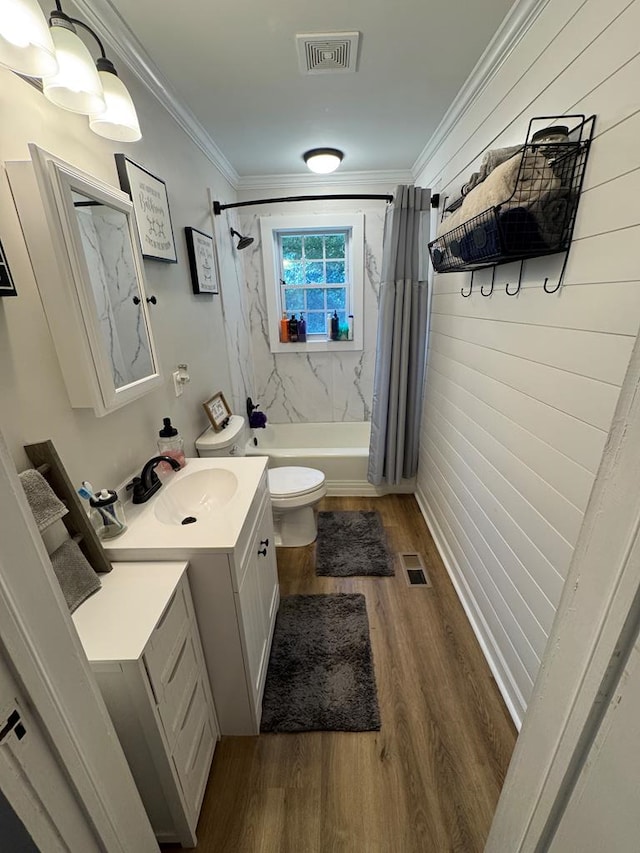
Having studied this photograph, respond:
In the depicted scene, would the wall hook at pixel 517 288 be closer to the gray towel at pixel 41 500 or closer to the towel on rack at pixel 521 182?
the towel on rack at pixel 521 182

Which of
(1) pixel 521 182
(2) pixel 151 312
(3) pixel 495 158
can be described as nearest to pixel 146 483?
(2) pixel 151 312

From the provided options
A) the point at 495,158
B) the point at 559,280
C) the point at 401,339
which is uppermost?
the point at 495,158

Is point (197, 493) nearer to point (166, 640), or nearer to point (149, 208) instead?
point (166, 640)

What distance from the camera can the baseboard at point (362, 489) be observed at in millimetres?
2891

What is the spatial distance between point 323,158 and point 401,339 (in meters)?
1.29

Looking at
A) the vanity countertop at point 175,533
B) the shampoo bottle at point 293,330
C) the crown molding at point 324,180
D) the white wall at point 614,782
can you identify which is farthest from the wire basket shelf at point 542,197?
the shampoo bottle at point 293,330

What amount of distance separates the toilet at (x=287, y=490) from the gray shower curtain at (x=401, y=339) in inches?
26.0

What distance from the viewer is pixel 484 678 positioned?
1522mm

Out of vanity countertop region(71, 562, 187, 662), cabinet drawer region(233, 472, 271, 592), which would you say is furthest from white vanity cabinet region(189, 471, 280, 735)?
vanity countertop region(71, 562, 187, 662)

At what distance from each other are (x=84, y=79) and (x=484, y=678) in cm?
241

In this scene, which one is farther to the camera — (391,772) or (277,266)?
(277,266)

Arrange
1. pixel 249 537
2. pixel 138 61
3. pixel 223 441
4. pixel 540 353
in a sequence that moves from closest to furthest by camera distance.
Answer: pixel 540 353, pixel 249 537, pixel 138 61, pixel 223 441

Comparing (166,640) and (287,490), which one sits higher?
(166,640)

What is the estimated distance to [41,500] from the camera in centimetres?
86
